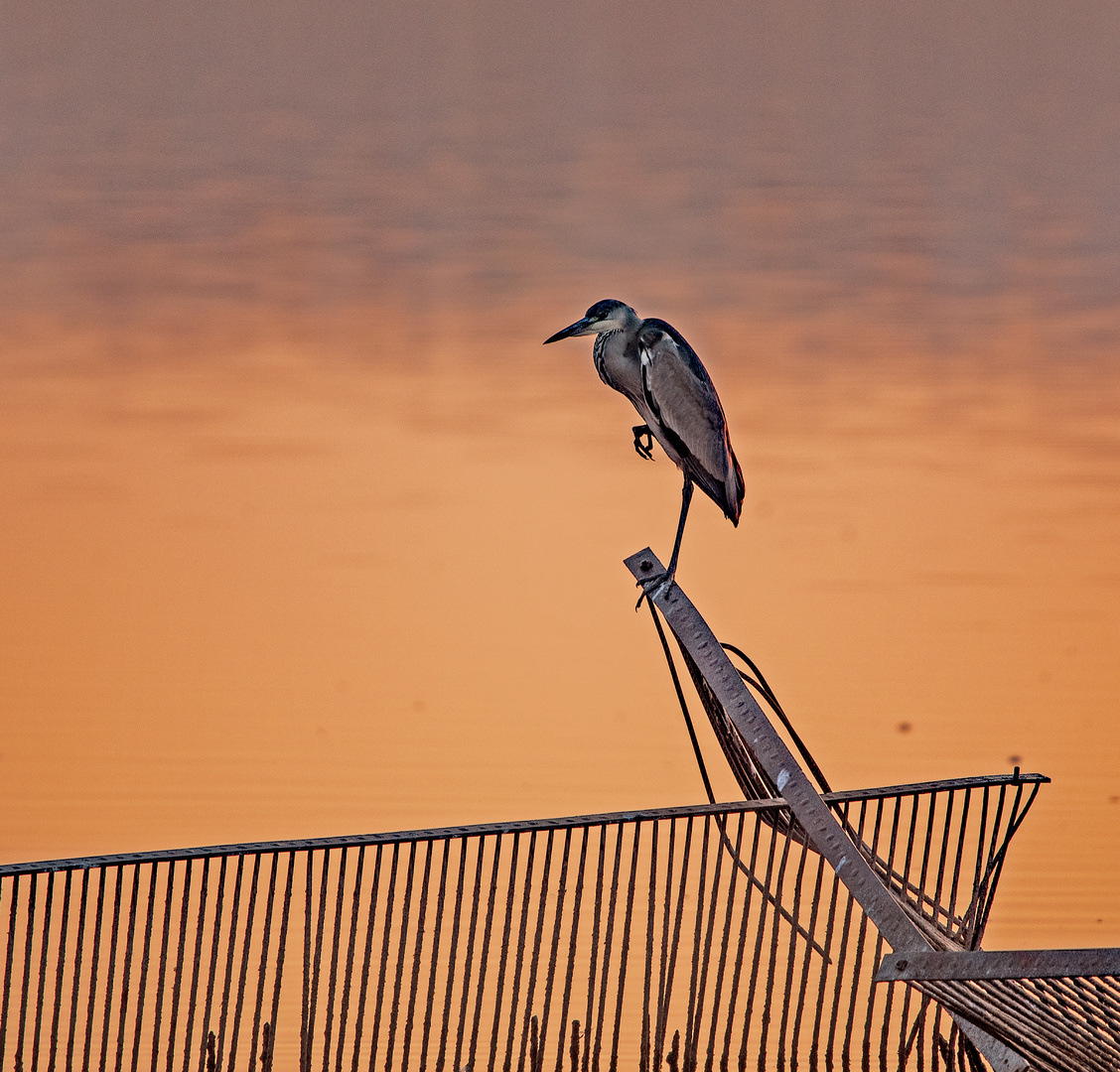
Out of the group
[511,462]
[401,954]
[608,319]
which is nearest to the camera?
[401,954]

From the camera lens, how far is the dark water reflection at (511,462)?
29.0 ft

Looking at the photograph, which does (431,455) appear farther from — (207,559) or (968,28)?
(968,28)

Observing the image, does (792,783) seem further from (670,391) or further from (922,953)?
(670,391)

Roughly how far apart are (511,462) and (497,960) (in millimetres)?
6631

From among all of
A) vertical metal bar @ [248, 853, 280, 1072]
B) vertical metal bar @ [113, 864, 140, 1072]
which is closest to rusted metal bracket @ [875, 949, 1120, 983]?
vertical metal bar @ [248, 853, 280, 1072]

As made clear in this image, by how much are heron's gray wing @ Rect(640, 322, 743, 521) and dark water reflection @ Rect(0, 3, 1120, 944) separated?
82.4 inches

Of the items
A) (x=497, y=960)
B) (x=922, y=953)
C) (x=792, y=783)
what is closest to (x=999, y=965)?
(x=922, y=953)

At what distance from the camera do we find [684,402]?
6254 mm

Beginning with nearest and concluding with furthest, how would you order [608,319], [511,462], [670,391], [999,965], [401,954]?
[999,965], [401,954], [670,391], [608,319], [511,462]

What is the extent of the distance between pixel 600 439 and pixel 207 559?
346cm

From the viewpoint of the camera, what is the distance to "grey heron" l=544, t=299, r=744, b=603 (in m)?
6.24

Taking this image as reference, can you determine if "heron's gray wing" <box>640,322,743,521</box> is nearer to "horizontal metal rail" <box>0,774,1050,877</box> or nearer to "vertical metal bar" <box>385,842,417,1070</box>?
"horizontal metal rail" <box>0,774,1050,877</box>

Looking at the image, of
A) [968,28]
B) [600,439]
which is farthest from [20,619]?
[968,28]

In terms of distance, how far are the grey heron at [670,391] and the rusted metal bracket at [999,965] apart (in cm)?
172
